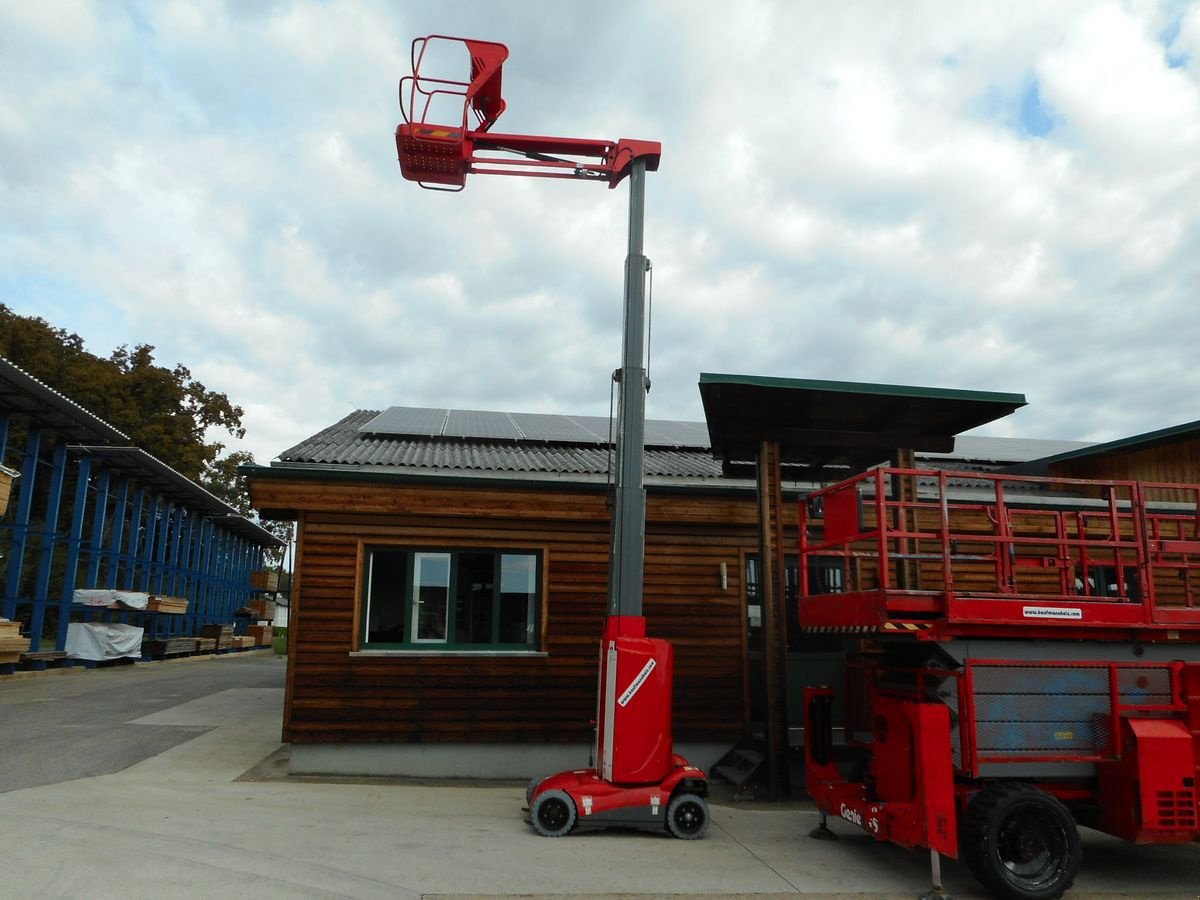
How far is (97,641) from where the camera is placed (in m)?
26.7

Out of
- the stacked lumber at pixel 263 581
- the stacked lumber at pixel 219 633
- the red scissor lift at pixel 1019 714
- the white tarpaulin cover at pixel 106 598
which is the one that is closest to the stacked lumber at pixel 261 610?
the stacked lumber at pixel 263 581

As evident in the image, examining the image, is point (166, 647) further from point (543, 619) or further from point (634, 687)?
point (634, 687)

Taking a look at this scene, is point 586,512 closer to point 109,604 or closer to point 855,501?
point 855,501

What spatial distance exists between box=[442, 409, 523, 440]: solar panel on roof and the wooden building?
220cm

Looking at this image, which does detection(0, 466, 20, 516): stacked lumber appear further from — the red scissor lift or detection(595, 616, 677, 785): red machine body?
the red scissor lift

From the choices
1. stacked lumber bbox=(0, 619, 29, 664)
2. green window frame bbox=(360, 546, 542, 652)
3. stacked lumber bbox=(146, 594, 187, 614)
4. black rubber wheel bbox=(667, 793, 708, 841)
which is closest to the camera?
black rubber wheel bbox=(667, 793, 708, 841)

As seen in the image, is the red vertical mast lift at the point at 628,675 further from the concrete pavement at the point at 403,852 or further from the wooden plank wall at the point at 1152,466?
the wooden plank wall at the point at 1152,466

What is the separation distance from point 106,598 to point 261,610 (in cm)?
2240

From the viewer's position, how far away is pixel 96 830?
7320 mm

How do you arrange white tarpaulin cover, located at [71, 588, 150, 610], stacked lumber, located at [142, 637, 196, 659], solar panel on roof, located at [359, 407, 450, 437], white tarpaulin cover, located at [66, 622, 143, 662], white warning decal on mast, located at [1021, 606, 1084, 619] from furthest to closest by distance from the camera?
stacked lumber, located at [142, 637, 196, 659] < white tarpaulin cover, located at [71, 588, 150, 610] < white tarpaulin cover, located at [66, 622, 143, 662] < solar panel on roof, located at [359, 407, 450, 437] < white warning decal on mast, located at [1021, 606, 1084, 619]

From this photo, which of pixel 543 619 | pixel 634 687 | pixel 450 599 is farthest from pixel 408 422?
pixel 634 687

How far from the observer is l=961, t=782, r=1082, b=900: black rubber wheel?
6.39 m

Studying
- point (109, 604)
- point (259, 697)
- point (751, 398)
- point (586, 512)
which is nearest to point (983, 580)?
point (751, 398)

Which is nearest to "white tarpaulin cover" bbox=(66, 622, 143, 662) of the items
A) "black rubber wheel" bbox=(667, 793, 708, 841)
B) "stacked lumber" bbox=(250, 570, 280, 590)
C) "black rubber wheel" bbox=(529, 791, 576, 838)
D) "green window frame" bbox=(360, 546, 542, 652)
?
"green window frame" bbox=(360, 546, 542, 652)
